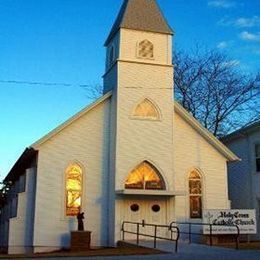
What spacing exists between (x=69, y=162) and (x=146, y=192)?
400 cm

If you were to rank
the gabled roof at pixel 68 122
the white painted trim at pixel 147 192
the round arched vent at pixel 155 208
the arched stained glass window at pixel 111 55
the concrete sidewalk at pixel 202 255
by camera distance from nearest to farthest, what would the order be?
1. the concrete sidewalk at pixel 202 255
2. the white painted trim at pixel 147 192
3. the gabled roof at pixel 68 122
4. the round arched vent at pixel 155 208
5. the arched stained glass window at pixel 111 55

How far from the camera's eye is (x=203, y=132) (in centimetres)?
2589

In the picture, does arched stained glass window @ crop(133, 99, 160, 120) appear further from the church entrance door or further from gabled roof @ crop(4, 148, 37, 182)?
gabled roof @ crop(4, 148, 37, 182)

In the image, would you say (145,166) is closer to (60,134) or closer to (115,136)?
(115,136)

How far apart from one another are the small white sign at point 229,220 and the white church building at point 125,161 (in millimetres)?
2040

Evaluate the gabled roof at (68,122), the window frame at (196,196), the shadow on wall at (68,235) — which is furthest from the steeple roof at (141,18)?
the shadow on wall at (68,235)

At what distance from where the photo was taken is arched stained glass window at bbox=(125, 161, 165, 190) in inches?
944

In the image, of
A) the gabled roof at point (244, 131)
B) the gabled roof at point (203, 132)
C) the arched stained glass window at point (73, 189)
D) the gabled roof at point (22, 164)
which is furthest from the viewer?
the gabled roof at point (244, 131)

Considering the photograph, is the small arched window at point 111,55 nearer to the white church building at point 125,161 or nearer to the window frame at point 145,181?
the white church building at point 125,161

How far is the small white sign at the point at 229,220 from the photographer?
72.2 feet

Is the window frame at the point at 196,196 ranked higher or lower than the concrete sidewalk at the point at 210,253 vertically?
higher

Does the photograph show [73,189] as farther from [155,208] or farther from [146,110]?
[146,110]

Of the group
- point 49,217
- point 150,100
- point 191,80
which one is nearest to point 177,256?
point 49,217

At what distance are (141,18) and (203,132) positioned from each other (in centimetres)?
690
